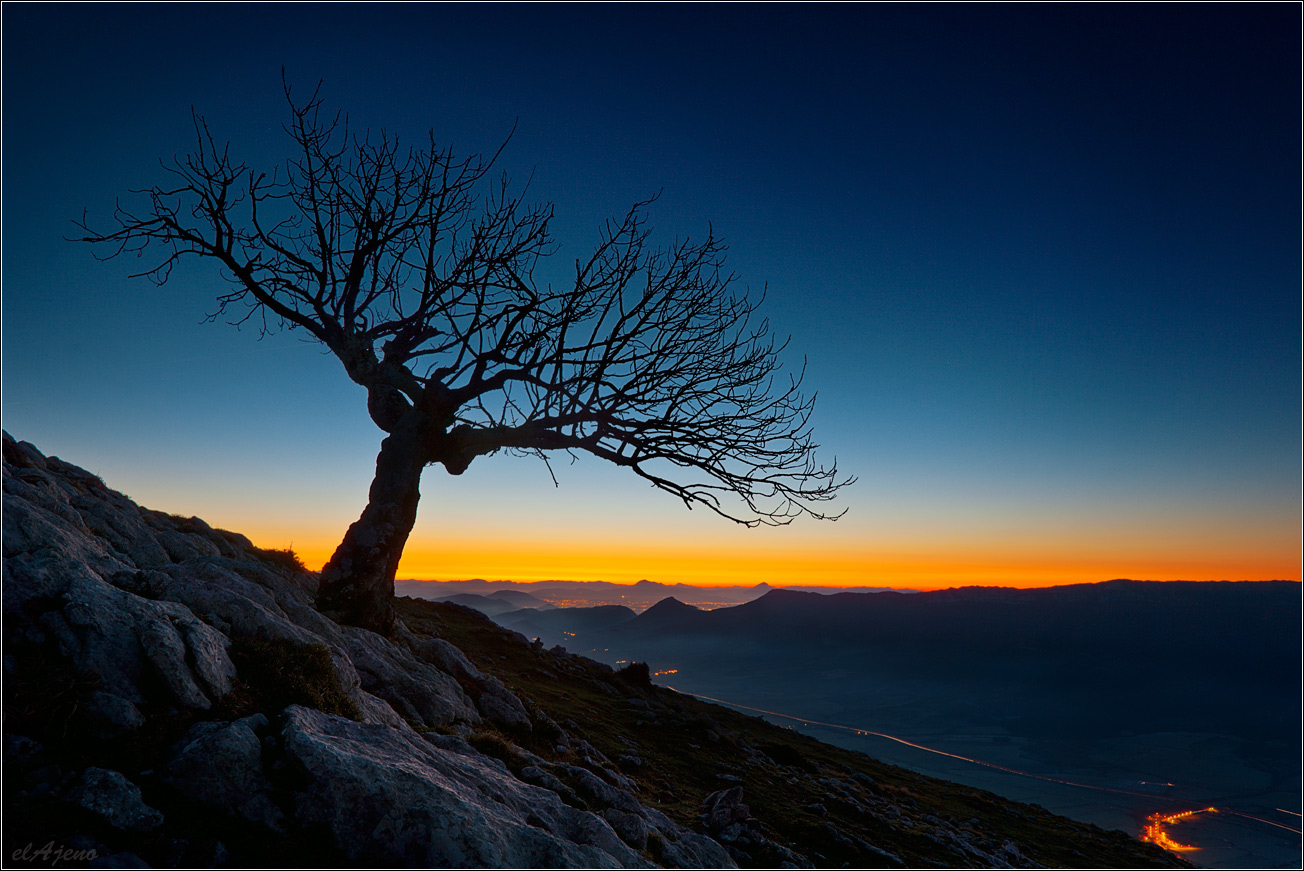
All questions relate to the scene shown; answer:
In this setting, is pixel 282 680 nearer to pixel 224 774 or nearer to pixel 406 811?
pixel 224 774

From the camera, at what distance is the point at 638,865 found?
6371 millimetres

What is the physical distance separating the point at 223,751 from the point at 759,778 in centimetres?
1449

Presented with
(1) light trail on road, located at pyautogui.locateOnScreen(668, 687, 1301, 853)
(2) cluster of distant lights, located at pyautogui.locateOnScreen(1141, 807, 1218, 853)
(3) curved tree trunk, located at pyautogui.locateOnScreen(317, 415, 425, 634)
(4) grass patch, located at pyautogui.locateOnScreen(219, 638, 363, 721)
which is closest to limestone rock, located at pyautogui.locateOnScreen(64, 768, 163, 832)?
(4) grass patch, located at pyautogui.locateOnScreen(219, 638, 363, 721)

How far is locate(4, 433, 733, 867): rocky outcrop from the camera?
447 cm

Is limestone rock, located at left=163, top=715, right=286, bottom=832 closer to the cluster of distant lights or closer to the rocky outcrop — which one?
the rocky outcrop

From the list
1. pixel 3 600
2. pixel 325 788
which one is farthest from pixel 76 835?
pixel 3 600

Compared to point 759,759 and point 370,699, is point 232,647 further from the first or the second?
point 759,759

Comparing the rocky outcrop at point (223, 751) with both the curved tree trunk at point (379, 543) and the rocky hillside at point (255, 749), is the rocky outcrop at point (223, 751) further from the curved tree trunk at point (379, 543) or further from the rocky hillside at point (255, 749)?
the curved tree trunk at point (379, 543)

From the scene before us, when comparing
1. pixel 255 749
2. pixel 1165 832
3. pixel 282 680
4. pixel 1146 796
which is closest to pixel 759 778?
pixel 282 680

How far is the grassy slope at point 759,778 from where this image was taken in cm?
1160

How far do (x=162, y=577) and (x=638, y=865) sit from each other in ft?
23.3

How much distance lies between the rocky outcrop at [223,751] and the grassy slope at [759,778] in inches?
101

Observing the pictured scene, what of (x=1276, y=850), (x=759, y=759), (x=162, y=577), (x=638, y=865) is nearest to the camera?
(x=638, y=865)

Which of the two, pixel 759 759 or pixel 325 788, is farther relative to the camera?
pixel 759 759
